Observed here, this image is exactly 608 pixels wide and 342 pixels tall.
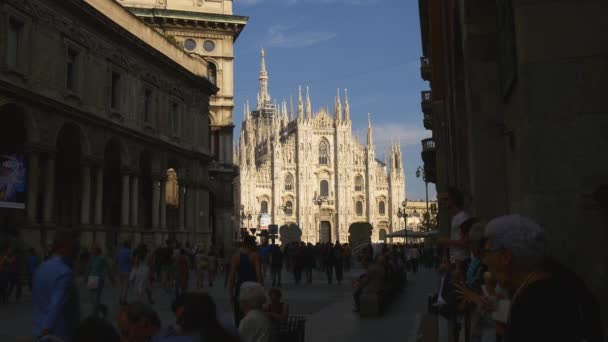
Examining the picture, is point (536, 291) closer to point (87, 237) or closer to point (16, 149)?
point (16, 149)

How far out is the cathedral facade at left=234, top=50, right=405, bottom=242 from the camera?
8781 cm

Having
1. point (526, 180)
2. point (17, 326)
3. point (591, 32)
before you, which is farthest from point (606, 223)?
point (17, 326)

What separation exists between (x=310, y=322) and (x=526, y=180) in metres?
8.13

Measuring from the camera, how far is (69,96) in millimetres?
22312

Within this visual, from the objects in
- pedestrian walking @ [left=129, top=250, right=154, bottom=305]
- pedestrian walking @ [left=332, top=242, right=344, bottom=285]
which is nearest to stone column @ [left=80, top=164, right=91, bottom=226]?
pedestrian walking @ [left=129, top=250, right=154, bottom=305]

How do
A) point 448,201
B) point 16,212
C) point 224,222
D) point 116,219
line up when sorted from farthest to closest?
point 224,222 < point 116,219 < point 16,212 < point 448,201

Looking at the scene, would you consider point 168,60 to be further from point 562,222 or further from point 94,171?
point 562,222

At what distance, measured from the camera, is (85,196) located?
2341cm

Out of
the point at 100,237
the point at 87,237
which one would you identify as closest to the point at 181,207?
the point at 100,237

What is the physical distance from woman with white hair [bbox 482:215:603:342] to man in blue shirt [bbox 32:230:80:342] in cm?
349

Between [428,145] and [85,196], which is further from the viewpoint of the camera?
[428,145]

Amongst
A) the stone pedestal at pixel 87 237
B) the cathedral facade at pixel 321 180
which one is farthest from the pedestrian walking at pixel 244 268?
the cathedral facade at pixel 321 180

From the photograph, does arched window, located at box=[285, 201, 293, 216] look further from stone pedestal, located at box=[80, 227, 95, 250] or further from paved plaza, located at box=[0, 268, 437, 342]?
paved plaza, located at box=[0, 268, 437, 342]

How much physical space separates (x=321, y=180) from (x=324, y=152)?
13.6ft
